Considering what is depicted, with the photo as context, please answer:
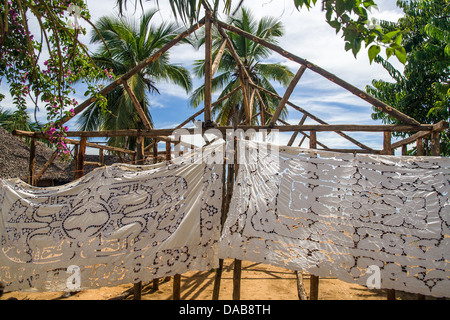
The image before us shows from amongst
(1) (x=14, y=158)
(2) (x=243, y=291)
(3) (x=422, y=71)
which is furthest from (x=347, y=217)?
(1) (x=14, y=158)

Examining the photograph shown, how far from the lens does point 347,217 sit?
2732mm

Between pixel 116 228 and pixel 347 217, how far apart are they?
2.29 metres

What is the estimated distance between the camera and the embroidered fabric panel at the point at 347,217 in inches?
99.0

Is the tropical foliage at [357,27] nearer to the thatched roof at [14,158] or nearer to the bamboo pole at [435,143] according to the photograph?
the bamboo pole at [435,143]

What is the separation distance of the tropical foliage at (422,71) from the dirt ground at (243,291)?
6.23m

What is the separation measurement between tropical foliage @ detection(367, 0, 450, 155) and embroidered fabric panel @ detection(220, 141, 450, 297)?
703cm

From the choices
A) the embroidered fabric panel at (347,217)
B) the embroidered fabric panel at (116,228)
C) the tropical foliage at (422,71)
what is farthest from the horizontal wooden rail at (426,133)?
the tropical foliage at (422,71)

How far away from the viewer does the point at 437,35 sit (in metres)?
7.96

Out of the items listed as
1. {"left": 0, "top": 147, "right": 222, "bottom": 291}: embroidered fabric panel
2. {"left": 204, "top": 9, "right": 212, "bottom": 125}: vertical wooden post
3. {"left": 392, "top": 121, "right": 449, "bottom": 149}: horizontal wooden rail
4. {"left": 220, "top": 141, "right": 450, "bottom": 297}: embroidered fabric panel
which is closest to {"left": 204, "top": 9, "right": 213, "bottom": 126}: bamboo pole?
{"left": 204, "top": 9, "right": 212, "bottom": 125}: vertical wooden post

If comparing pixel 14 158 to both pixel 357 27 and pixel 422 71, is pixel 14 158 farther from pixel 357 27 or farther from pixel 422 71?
pixel 422 71

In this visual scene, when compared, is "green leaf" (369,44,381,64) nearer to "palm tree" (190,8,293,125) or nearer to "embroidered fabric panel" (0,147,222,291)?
"embroidered fabric panel" (0,147,222,291)
